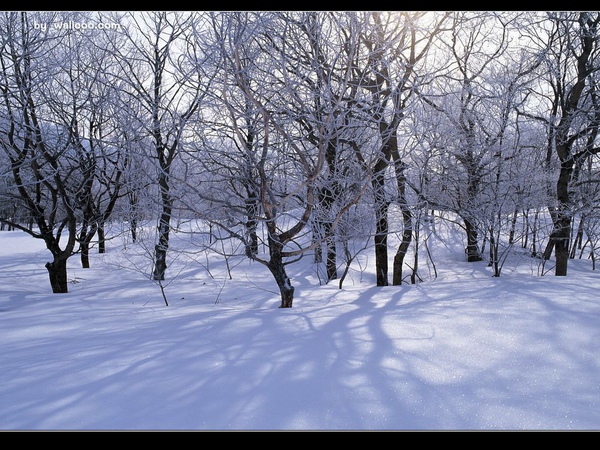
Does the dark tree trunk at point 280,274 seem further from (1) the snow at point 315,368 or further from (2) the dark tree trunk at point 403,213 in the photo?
(2) the dark tree trunk at point 403,213

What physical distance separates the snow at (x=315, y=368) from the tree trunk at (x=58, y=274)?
483 cm

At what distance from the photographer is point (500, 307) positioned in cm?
371

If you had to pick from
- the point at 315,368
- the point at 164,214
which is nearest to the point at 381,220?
the point at 164,214

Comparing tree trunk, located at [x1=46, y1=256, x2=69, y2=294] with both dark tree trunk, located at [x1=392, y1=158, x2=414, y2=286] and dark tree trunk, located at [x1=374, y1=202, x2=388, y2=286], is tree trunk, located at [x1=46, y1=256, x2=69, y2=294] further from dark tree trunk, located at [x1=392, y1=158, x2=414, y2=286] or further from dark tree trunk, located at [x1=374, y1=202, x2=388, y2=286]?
dark tree trunk, located at [x1=392, y1=158, x2=414, y2=286]

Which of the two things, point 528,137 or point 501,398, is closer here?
point 501,398

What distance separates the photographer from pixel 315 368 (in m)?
2.32

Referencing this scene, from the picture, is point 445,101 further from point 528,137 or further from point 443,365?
point 443,365

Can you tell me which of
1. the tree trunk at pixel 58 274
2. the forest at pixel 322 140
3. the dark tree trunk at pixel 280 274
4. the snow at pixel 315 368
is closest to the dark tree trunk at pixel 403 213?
→ the forest at pixel 322 140

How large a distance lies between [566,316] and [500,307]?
560mm

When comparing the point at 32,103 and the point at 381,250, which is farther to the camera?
the point at 381,250

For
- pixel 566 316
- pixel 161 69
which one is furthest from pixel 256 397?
pixel 161 69

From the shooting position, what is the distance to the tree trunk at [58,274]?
8.52 metres

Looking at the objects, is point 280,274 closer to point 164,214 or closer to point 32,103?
point 164,214

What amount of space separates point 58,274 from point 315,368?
26.8ft
